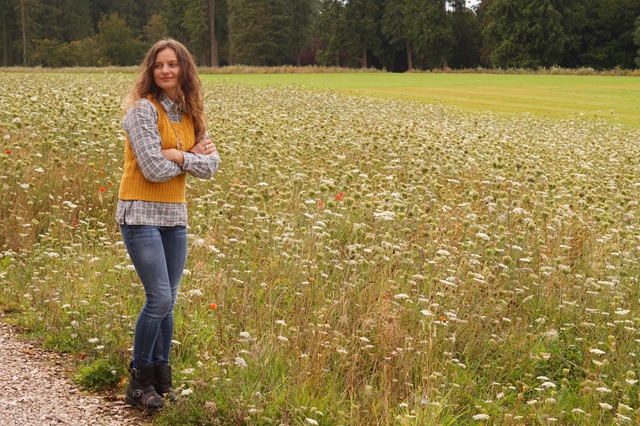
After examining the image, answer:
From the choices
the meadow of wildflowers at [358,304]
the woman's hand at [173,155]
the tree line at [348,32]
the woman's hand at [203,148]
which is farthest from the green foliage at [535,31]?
the woman's hand at [173,155]

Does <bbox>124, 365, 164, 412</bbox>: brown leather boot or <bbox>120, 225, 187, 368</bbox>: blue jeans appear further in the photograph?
<bbox>124, 365, 164, 412</bbox>: brown leather boot

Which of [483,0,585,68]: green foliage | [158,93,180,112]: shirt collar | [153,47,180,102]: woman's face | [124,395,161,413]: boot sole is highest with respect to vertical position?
[483,0,585,68]: green foliage

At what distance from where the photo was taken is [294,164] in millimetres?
10461

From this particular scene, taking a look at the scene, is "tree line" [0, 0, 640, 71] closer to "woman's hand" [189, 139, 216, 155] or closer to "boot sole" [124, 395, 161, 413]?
"woman's hand" [189, 139, 216, 155]

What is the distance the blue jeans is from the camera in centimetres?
498

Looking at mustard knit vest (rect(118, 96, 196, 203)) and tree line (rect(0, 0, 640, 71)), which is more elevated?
tree line (rect(0, 0, 640, 71))

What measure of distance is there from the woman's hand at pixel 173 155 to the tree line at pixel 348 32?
226ft

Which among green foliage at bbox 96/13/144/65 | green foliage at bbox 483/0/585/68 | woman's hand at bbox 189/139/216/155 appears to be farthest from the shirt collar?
green foliage at bbox 96/13/144/65

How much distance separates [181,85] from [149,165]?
677 millimetres

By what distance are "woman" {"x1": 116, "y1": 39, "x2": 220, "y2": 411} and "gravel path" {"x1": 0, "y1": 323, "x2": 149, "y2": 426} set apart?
184 millimetres

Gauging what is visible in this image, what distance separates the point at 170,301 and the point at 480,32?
86093 millimetres

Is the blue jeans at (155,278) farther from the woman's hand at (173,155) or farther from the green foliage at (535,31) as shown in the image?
the green foliage at (535,31)

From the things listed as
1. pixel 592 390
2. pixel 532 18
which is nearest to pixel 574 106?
pixel 592 390

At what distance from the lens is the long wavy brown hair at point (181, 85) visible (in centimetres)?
519
